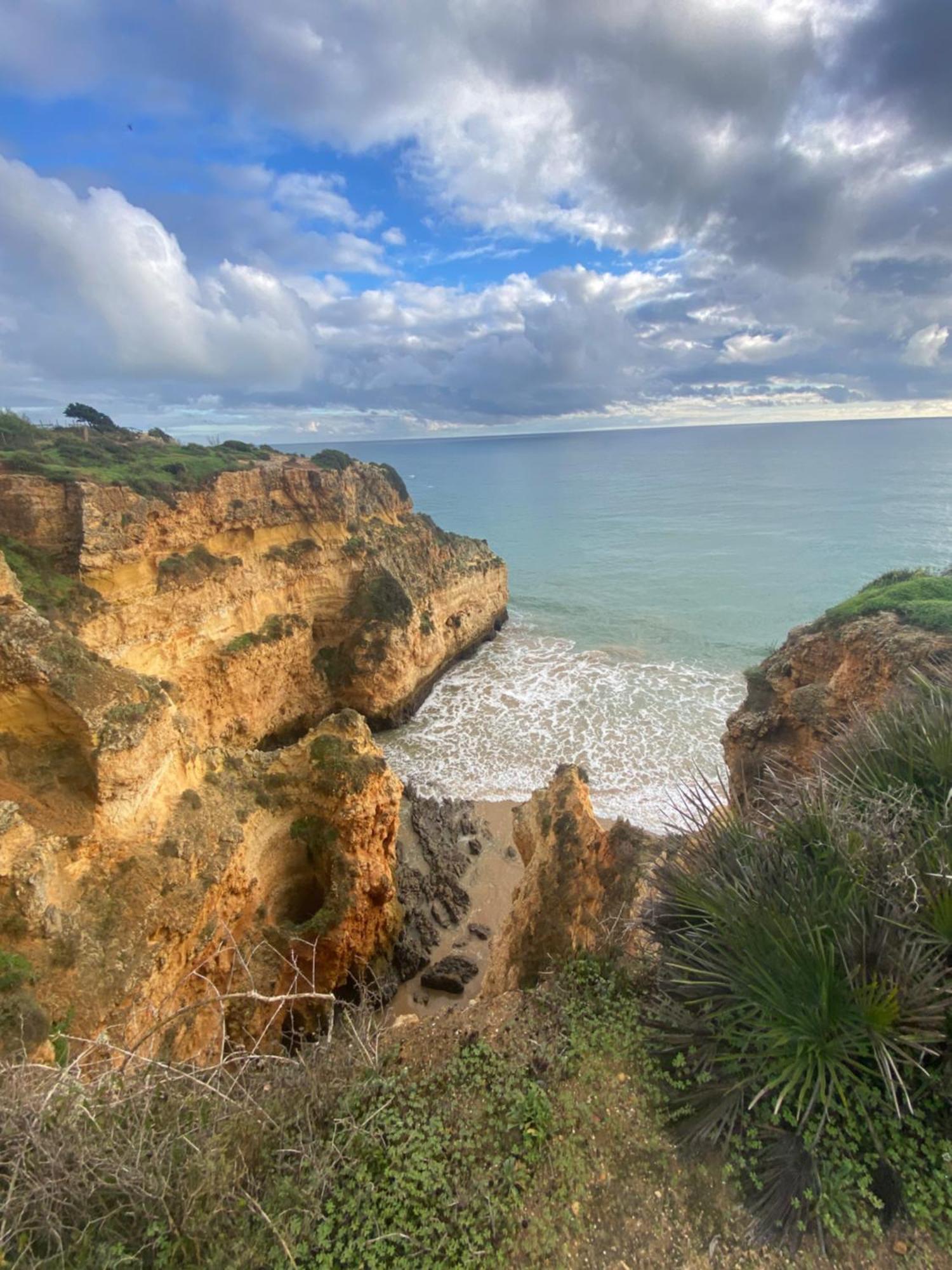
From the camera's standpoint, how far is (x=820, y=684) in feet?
40.0

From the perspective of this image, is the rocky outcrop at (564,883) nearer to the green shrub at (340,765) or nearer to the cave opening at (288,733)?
the green shrub at (340,765)

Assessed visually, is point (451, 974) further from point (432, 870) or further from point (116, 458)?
point (116, 458)

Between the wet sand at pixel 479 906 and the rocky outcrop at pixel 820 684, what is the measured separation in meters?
6.38

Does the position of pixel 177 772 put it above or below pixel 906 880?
below

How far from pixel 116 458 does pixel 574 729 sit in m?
20.2

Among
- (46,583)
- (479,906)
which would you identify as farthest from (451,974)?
(46,583)

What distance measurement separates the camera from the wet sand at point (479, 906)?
11164 mm

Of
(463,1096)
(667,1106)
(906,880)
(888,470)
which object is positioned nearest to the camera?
(906,880)

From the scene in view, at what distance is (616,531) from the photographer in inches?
2243

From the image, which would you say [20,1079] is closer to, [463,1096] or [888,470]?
[463,1096]

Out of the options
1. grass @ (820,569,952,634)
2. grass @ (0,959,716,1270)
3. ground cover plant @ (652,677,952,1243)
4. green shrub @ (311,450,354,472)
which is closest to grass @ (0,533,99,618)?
green shrub @ (311,450,354,472)

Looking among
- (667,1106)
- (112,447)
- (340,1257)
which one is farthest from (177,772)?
(112,447)

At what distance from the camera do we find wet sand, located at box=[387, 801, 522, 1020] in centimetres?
1116

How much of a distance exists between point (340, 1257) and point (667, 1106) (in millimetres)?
2482
